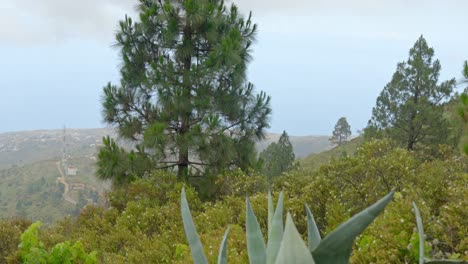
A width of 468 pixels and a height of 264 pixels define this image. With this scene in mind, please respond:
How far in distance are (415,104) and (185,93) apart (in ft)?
37.8

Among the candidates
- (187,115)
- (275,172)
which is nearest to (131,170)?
(187,115)

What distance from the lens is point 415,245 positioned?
13.5 ft

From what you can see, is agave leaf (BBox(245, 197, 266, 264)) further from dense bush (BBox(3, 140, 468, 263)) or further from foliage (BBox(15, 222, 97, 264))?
foliage (BBox(15, 222, 97, 264))

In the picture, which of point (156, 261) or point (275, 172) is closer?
point (156, 261)

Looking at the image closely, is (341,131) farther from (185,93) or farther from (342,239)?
(342,239)

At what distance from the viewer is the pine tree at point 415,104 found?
1844cm

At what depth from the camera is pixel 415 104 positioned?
1894 centimetres

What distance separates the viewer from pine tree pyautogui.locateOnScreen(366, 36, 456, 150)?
60.5 ft

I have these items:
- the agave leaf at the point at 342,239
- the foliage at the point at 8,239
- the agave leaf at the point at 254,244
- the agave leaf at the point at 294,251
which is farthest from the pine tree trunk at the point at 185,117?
the agave leaf at the point at 294,251

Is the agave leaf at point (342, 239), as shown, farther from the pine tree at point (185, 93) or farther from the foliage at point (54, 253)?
the pine tree at point (185, 93)

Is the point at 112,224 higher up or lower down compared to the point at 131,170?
lower down

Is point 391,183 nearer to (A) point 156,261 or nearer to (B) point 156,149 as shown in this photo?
(A) point 156,261

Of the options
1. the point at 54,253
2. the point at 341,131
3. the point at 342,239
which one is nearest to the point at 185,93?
the point at 54,253

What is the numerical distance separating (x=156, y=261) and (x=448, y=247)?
4.59 m
